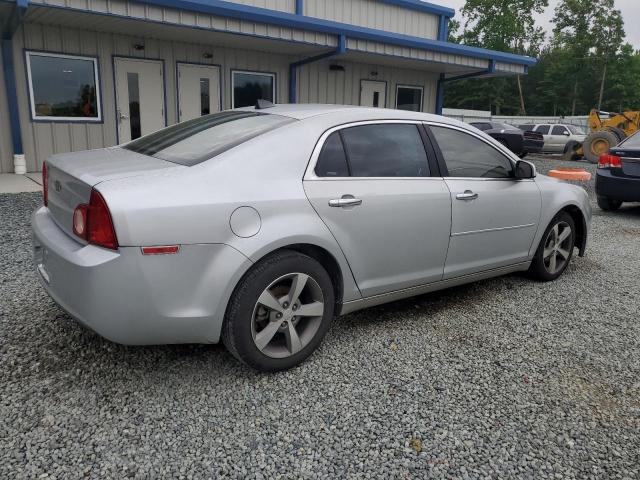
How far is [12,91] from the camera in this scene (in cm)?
927

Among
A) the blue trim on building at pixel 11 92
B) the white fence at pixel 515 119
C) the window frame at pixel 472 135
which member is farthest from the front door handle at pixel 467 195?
the white fence at pixel 515 119

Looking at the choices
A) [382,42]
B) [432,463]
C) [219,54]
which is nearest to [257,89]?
[219,54]

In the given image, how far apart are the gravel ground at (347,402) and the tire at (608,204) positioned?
601cm

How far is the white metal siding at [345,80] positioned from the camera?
517 inches

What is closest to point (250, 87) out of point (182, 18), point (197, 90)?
point (197, 90)

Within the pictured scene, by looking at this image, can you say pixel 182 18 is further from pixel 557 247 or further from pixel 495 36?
pixel 495 36

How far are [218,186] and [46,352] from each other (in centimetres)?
147

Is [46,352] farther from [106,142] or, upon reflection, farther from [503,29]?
[503,29]

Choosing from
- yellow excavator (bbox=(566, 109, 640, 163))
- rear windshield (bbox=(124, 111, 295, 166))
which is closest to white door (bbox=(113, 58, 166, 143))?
rear windshield (bbox=(124, 111, 295, 166))

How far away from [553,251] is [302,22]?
7.29 metres

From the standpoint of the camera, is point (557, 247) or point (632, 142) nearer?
point (557, 247)

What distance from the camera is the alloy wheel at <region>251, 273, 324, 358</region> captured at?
9.21 feet

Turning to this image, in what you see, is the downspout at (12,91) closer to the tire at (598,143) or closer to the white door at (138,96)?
the white door at (138,96)

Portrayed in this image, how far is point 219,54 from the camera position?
1153 cm
